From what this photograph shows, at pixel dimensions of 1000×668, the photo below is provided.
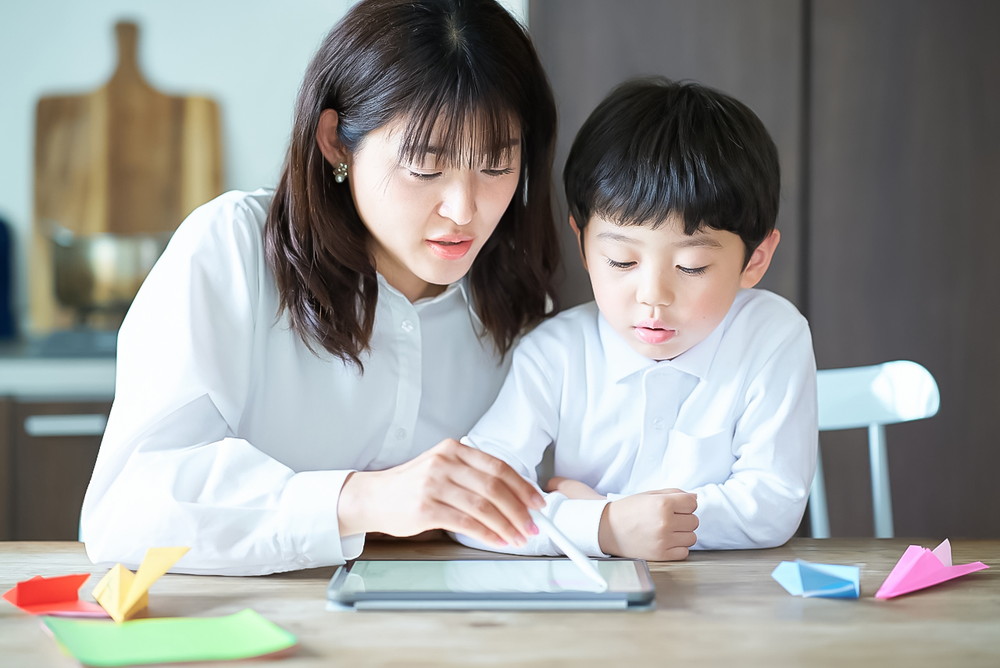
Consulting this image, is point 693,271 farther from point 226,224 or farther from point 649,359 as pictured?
point 226,224

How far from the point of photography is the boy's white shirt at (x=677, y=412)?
119cm

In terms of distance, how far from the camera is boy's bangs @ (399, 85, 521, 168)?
112 centimetres

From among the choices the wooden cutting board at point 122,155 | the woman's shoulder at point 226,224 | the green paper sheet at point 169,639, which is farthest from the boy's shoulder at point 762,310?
the wooden cutting board at point 122,155

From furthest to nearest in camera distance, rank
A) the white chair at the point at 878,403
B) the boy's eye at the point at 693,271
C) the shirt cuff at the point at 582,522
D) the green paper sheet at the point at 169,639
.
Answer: the white chair at the point at 878,403, the boy's eye at the point at 693,271, the shirt cuff at the point at 582,522, the green paper sheet at the point at 169,639

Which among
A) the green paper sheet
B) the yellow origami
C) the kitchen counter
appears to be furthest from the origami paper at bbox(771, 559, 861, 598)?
the kitchen counter

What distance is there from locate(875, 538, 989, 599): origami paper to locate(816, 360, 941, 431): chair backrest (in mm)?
479

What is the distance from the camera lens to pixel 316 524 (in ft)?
3.20

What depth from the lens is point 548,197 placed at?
137 cm

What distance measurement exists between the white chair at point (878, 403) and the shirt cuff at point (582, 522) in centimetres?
51

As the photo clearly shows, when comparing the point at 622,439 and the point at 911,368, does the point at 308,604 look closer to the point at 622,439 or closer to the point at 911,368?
the point at 622,439

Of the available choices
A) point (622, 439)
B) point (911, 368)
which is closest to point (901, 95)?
point (911, 368)

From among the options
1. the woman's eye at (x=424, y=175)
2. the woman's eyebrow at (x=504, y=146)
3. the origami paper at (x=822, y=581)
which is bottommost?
the origami paper at (x=822, y=581)

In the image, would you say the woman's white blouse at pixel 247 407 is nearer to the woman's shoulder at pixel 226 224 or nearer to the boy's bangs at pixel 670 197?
the woman's shoulder at pixel 226 224

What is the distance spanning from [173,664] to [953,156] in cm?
217
